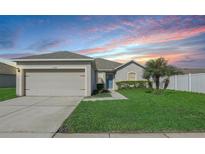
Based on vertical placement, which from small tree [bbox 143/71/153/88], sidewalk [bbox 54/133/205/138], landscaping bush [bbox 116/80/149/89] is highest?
small tree [bbox 143/71/153/88]

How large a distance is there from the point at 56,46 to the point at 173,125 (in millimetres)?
22053

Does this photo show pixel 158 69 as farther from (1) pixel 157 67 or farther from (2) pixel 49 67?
(2) pixel 49 67

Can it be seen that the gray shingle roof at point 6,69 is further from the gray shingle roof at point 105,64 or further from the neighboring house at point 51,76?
the neighboring house at point 51,76

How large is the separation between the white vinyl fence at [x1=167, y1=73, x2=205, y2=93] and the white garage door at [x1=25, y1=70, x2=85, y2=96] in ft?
31.1

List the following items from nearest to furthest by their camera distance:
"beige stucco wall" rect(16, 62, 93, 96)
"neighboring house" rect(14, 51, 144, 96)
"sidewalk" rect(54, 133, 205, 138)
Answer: "sidewalk" rect(54, 133, 205, 138) → "beige stucco wall" rect(16, 62, 93, 96) → "neighboring house" rect(14, 51, 144, 96)

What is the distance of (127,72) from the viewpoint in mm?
28734

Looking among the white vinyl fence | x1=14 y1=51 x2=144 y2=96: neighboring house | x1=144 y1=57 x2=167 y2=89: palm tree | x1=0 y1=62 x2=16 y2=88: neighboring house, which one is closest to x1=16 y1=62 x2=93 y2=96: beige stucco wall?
x1=14 y1=51 x2=144 y2=96: neighboring house

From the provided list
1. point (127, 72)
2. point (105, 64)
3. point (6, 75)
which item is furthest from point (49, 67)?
point (6, 75)

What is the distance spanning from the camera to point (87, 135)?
593 centimetres

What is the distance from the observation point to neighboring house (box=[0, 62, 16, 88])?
33.1 meters

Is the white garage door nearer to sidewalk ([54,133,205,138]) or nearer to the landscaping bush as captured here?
the landscaping bush
